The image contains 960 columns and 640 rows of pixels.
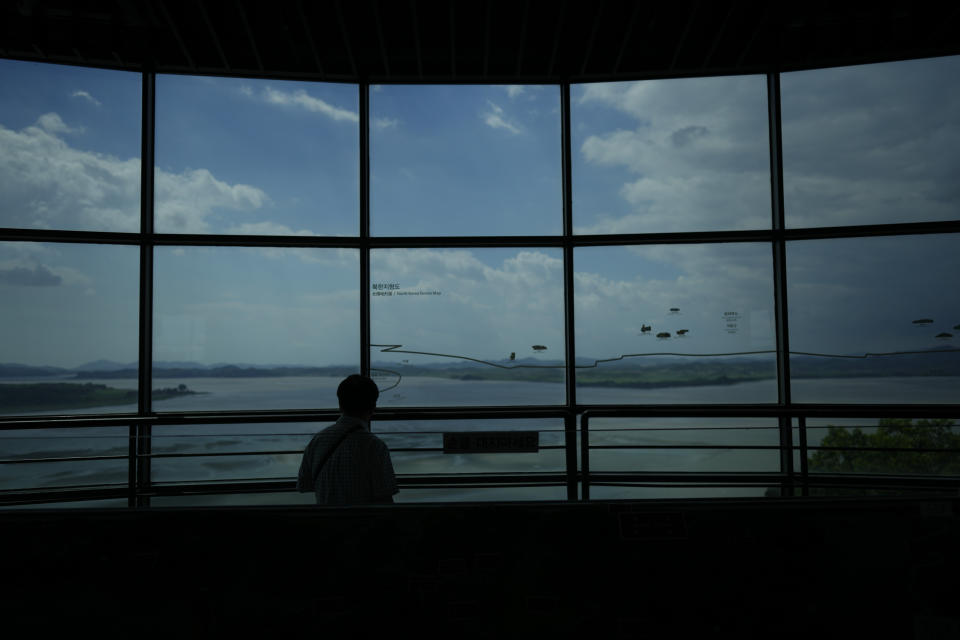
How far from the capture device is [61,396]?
4.16 meters

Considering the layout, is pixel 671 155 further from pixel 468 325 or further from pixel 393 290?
pixel 393 290

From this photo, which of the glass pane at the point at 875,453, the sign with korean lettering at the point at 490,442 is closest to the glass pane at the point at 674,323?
the glass pane at the point at 875,453

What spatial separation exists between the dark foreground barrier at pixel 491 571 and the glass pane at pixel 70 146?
13.4 ft

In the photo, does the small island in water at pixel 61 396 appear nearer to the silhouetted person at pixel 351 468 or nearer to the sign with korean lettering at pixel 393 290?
the sign with korean lettering at pixel 393 290

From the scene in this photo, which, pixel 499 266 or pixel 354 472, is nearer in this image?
pixel 354 472

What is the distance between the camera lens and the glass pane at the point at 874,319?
4.29 meters

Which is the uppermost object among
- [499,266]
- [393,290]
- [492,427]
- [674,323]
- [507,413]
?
[499,266]

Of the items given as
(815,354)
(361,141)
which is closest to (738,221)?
(815,354)

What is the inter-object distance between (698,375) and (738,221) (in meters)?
1.23

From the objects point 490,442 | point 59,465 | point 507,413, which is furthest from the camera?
point 59,465

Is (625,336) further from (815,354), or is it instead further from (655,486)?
(815,354)

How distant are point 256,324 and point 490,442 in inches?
149

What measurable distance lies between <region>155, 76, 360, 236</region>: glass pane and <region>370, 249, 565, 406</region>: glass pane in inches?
24.8

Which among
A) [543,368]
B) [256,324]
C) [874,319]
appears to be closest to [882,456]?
[874,319]
